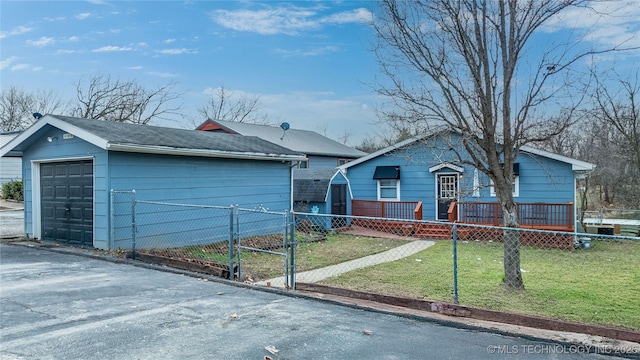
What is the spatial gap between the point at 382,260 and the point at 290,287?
3.93 m

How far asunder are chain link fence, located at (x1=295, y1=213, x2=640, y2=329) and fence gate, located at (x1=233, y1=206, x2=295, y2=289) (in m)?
0.46

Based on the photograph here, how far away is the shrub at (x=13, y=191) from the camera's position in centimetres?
2347

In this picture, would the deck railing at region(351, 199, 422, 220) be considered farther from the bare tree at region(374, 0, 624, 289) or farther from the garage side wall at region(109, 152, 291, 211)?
the bare tree at region(374, 0, 624, 289)

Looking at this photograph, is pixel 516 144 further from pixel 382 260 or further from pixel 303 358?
pixel 303 358

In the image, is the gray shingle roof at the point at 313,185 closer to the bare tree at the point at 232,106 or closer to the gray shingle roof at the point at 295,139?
the gray shingle roof at the point at 295,139

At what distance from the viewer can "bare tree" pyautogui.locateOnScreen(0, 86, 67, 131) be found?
117ft

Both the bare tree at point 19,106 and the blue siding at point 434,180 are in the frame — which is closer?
the blue siding at point 434,180

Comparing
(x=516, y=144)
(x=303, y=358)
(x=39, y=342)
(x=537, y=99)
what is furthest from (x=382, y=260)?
(x=39, y=342)

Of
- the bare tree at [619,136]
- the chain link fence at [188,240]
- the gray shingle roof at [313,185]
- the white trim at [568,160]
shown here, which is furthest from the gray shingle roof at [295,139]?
the bare tree at [619,136]

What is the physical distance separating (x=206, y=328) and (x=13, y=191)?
24.8 metres

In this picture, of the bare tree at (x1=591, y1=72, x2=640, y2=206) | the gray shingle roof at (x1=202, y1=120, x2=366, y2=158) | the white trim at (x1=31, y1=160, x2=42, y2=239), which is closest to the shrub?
the gray shingle roof at (x1=202, y1=120, x2=366, y2=158)

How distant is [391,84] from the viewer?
7.50 m

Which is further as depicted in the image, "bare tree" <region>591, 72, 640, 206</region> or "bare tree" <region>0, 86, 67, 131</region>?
"bare tree" <region>0, 86, 67, 131</region>

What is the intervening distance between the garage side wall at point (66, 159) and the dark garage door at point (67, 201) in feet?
0.76
